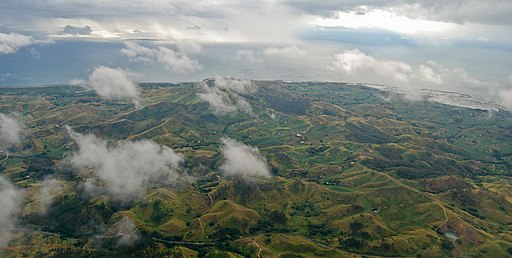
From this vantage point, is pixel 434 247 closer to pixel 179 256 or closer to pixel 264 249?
pixel 264 249

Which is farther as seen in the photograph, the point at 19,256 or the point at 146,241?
the point at 146,241

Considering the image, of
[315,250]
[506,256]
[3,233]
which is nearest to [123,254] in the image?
[3,233]

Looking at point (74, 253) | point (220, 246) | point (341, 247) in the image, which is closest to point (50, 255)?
point (74, 253)

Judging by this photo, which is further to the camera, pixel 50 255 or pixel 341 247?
pixel 341 247

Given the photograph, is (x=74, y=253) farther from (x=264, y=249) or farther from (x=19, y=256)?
(x=264, y=249)

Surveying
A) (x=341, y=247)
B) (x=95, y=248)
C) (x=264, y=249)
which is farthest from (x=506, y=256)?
(x=95, y=248)

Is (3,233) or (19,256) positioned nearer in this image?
(19,256)

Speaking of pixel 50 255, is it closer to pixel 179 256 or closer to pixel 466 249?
pixel 179 256
